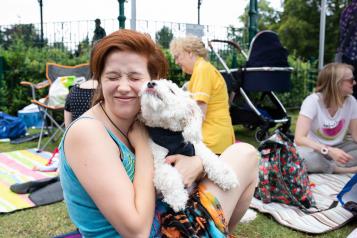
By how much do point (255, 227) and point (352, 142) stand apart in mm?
1839

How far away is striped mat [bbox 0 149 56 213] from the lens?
327 cm

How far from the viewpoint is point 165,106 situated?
157cm

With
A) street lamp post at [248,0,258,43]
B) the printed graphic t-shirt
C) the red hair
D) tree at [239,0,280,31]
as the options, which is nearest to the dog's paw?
the red hair

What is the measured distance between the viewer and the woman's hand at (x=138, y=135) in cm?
156

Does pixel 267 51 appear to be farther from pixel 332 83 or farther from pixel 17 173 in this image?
pixel 17 173

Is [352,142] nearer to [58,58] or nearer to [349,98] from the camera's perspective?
[349,98]

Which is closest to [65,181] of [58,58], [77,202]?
[77,202]

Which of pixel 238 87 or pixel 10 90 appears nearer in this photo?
pixel 238 87

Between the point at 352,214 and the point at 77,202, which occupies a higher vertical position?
the point at 77,202

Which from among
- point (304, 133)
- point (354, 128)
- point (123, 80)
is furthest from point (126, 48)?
point (354, 128)

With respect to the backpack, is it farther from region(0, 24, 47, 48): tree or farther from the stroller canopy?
region(0, 24, 47, 48): tree

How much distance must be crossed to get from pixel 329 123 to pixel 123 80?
114 inches

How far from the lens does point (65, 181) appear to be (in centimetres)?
142

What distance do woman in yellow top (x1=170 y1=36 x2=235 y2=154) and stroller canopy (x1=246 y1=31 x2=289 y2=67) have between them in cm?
173
